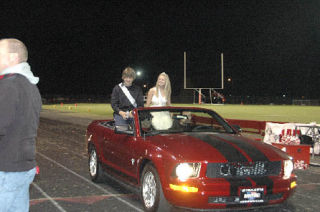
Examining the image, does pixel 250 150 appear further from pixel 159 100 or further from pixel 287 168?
pixel 159 100

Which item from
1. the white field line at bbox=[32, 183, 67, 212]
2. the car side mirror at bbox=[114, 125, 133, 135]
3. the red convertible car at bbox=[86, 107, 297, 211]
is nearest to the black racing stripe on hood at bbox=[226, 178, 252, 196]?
the red convertible car at bbox=[86, 107, 297, 211]

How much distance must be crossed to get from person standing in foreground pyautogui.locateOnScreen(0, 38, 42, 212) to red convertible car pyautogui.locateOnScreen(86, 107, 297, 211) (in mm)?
2323

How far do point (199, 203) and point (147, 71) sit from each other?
103 metres

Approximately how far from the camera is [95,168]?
309 inches

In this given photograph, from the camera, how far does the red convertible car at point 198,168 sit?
16.2 ft

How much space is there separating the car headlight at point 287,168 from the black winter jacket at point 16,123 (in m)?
3.42

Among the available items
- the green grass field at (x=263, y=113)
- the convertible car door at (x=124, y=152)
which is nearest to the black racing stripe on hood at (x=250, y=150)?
the convertible car door at (x=124, y=152)

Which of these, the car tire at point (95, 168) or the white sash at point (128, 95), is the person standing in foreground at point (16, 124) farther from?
the white sash at point (128, 95)

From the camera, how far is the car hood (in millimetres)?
5129

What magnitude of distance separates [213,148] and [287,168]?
982 mm

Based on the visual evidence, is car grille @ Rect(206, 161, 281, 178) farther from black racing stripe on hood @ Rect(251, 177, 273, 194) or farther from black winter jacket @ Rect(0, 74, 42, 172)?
black winter jacket @ Rect(0, 74, 42, 172)

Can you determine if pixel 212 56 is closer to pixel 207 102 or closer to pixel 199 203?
pixel 207 102

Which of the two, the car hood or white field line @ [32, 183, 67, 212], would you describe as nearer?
the car hood

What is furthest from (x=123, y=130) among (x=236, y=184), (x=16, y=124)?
(x=16, y=124)
